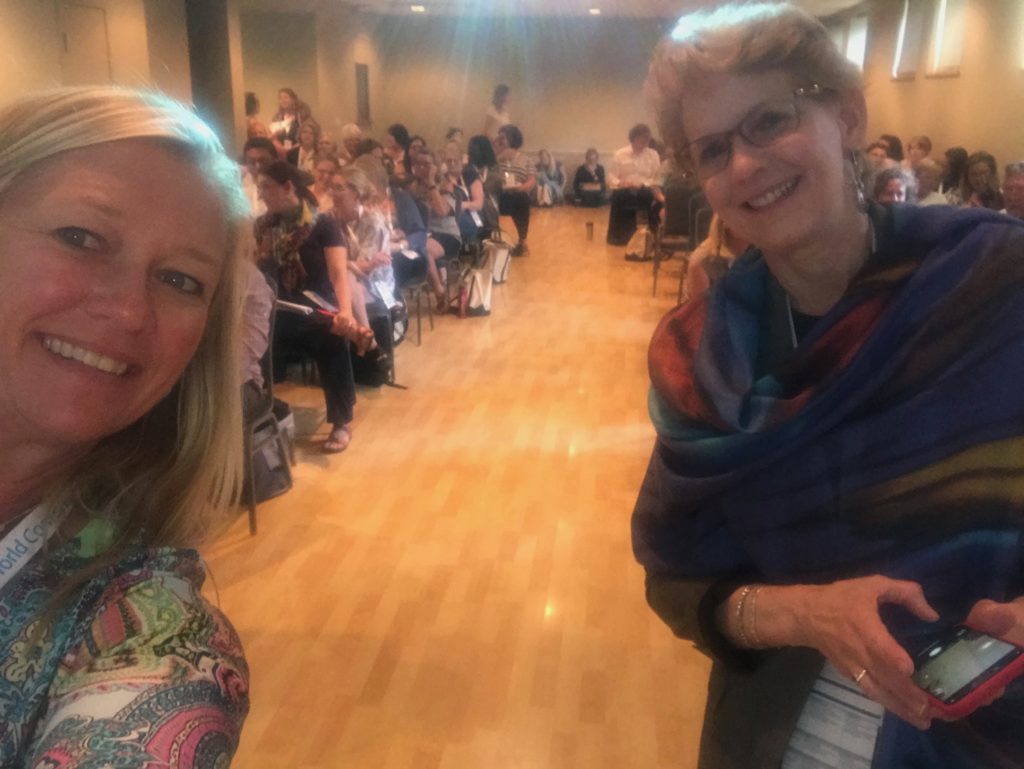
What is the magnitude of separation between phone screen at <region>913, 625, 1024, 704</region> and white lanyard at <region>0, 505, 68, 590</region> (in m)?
0.95

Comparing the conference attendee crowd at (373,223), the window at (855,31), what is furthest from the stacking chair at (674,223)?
the window at (855,31)

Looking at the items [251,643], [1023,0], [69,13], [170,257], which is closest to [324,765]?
[251,643]

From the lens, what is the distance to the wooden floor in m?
2.47

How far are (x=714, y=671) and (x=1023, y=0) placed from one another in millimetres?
9112

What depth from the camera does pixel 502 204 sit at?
11805 millimetres

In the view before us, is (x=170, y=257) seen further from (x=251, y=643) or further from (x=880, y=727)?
(x=251, y=643)

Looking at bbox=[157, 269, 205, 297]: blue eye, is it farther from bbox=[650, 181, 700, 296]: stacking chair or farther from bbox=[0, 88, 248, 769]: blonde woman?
bbox=[650, 181, 700, 296]: stacking chair

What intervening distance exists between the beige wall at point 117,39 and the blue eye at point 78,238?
577cm

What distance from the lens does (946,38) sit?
10.6 meters

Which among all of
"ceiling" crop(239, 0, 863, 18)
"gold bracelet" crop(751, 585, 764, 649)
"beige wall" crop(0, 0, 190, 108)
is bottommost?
"gold bracelet" crop(751, 585, 764, 649)

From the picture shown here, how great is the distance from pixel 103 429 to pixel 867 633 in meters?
0.86

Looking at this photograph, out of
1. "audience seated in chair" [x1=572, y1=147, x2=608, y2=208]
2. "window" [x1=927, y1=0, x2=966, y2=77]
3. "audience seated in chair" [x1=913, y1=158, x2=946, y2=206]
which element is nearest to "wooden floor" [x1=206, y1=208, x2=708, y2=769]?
"audience seated in chair" [x1=913, y1=158, x2=946, y2=206]

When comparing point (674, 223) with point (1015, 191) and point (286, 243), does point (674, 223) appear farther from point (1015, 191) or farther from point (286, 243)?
point (286, 243)

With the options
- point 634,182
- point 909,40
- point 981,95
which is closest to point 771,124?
point 981,95
